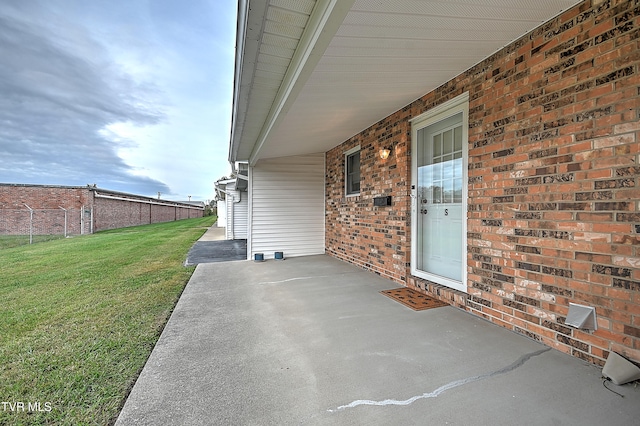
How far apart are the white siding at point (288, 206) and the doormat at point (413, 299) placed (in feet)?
12.5

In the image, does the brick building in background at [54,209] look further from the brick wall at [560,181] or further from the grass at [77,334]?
the brick wall at [560,181]

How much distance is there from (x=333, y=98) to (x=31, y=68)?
15.1 metres

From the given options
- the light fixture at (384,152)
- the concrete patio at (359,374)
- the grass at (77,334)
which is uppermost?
the light fixture at (384,152)

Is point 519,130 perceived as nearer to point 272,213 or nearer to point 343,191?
point 343,191

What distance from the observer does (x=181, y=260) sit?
6738mm

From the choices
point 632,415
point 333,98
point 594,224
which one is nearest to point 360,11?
point 333,98

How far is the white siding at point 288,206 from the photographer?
283 inches

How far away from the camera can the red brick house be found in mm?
1871

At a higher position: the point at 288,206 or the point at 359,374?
the point at 288,206

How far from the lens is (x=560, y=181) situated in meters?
2.17

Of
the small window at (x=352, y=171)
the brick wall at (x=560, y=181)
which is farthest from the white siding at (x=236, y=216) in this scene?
the brick wall at (x=560, y=181)

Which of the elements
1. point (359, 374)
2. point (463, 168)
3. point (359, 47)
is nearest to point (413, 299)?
point (463, 168)

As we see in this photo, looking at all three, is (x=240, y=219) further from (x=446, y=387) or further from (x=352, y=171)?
(x=446, y=387)

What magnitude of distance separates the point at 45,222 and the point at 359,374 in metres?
18.1
